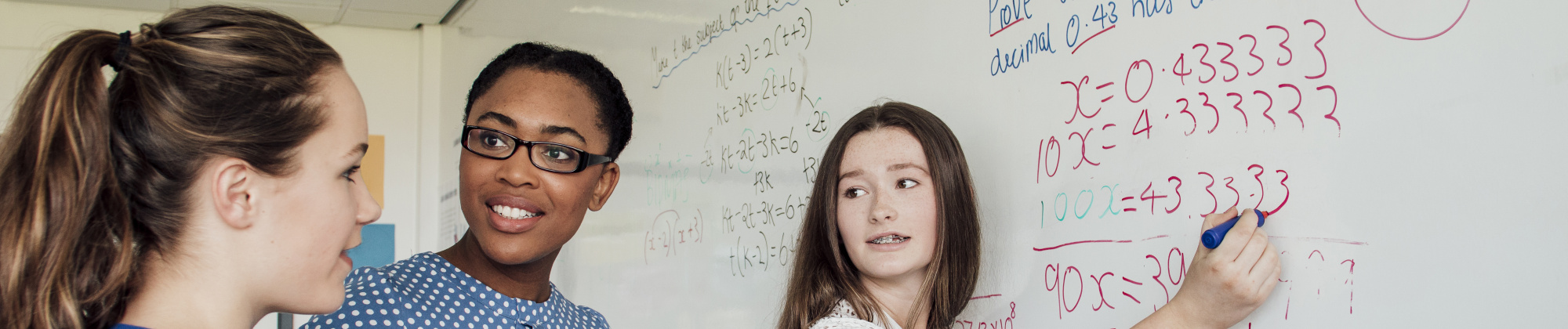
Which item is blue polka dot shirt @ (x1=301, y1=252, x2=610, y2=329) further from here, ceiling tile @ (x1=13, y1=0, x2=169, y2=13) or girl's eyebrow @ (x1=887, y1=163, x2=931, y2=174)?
ceiling tile @ (x1=13, y1=0, x2=169, y2=13)

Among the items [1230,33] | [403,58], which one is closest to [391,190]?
[403,58]

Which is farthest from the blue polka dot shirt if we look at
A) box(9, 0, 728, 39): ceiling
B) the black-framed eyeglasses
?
box(9, 0, 728, 39): ceiling

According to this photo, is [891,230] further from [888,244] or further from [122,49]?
[122,49]

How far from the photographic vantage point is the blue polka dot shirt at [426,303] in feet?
3.22

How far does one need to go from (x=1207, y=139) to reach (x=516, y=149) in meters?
0.69

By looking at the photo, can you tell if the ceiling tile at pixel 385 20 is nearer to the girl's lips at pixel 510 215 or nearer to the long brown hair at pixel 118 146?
the girl's lips at pixel 510 215

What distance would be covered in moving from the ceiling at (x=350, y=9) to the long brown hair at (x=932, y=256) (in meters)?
2.57

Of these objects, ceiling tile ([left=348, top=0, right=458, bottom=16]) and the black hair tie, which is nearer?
the black hair tie

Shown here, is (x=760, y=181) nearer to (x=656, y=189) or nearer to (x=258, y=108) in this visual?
(x=656, y=189)

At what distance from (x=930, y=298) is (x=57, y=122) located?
2.56 ft

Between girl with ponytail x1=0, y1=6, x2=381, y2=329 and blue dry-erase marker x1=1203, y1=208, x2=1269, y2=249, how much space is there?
0.66 metres

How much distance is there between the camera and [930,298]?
108cm

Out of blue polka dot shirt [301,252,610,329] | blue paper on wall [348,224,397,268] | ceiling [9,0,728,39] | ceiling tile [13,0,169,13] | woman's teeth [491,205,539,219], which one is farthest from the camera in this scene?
blue paper on wall [348,224,397,268]

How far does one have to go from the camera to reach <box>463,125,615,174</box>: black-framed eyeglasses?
1079 millimetres
